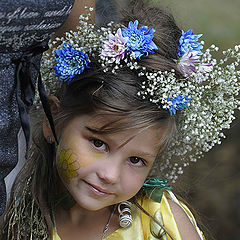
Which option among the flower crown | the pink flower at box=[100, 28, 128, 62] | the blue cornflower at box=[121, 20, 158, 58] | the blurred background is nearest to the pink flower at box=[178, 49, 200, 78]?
the flower crown

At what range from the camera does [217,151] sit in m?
4.54

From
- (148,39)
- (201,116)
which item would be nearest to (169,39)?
(148,39)

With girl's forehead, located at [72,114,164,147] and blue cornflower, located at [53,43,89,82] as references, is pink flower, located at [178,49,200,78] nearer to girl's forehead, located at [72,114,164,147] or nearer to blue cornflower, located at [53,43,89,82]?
girl's forehead, located at [72,114,164,147]

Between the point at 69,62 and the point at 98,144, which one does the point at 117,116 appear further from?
the point at 69,62

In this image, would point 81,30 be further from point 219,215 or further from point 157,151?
point 219,215

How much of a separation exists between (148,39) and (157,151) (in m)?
0.43

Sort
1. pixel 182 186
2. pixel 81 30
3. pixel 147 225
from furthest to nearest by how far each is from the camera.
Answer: pixel 182 186
pixel 147 225
pixel 81 30

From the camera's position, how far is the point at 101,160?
195cm

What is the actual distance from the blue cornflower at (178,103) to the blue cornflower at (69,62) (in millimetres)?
343

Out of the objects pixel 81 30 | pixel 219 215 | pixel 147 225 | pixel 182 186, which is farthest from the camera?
pixel 219 215

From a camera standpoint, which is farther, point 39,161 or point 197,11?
point 197,11

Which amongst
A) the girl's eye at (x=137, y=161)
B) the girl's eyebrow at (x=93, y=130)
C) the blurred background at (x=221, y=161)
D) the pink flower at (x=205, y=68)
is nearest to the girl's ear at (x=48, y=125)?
the girl's eyebrow at (x=93, y=130)

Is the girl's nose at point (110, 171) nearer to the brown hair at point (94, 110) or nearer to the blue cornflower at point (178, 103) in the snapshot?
the brown hair at point (94, 110)

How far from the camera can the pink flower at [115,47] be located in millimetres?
1945
